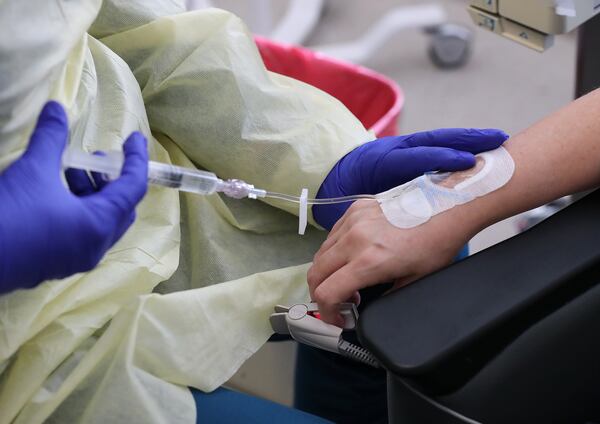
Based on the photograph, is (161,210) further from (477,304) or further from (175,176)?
(477,304)

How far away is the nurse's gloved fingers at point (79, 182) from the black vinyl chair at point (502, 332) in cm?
31

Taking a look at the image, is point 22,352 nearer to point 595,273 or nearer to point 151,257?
point 151,257

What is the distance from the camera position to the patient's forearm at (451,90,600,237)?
32.2 inches

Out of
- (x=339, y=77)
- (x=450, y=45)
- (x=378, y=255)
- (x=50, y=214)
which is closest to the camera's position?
(x=50, y=214)

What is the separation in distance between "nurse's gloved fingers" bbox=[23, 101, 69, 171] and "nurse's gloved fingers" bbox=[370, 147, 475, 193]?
14.2 inches

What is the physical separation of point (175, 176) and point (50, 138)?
0.47 feet

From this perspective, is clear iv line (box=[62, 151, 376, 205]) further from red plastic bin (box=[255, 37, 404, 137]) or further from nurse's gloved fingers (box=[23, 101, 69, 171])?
red plastic bin (box=[255, 37, 404, 137])

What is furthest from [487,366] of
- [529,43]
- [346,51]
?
[346,51]

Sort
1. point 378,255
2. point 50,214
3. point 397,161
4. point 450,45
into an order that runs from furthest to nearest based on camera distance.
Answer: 1. point 450,45
2. point 397,161
3. point 378,255
4. point 50,214

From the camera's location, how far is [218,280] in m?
0.93

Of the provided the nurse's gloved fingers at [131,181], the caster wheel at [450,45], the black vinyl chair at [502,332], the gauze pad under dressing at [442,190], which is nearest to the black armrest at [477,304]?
the black vinyl chair at [502,332]

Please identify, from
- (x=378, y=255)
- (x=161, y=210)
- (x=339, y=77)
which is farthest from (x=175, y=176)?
(x=339, y=77)

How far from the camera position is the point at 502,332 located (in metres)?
0.67

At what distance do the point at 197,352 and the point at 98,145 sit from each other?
25 centimetres
